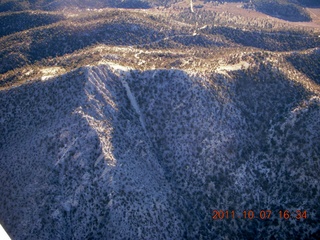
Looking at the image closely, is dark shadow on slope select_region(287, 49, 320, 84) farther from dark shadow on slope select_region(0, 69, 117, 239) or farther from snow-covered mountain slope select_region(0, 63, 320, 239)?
dark shadow on slope select_region(0, 69, 117, 239)

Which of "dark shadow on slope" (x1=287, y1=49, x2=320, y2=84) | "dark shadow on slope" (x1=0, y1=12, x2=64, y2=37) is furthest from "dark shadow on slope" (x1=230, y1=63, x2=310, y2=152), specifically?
"dark shadow on slope" (x1=0, y1=12, x2=64, y2=37)

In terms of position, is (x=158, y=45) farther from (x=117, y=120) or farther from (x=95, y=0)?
(x=95, y=0)

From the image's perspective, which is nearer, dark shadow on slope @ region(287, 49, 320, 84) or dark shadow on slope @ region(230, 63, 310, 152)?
dark shadow on slope @ region(230, 63, 310, 152)

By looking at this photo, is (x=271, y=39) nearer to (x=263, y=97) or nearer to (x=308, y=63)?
(x=308, y=63)

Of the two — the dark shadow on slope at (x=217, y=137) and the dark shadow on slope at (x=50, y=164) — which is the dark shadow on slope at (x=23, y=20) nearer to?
the dark shadow on slope at (x=50, y=164)

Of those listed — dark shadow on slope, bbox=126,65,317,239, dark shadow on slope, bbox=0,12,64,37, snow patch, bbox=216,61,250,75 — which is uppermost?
dark shadow on slope, bbox=0,12,64,37

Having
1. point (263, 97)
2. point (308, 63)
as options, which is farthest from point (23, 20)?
point (308, 63)

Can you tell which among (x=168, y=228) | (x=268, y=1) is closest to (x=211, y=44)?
(x=168, y=228)
